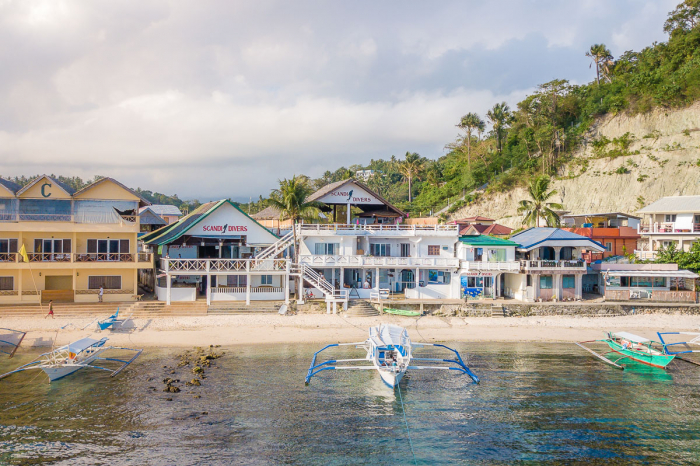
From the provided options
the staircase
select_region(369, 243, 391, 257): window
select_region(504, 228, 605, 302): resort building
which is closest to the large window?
the staircase

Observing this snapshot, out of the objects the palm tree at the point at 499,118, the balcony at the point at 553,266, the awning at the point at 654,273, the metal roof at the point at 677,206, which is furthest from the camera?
the palm tree at the point at 499,118

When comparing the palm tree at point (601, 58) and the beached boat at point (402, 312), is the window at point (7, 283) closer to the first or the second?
the beached boat at point (402, 312)

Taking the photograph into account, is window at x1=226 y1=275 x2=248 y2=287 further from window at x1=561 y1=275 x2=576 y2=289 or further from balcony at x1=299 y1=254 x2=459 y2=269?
window at x1=561 y1=275 x2=576 y2=289

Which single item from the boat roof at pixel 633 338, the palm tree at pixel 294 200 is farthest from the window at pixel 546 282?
the palm tree at pixel 294 200

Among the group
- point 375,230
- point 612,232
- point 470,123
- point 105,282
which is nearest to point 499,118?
point 470,123

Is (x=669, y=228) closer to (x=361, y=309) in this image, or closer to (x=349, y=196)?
(x=349, y=196)

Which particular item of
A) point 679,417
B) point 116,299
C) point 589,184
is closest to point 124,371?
point 116,299
